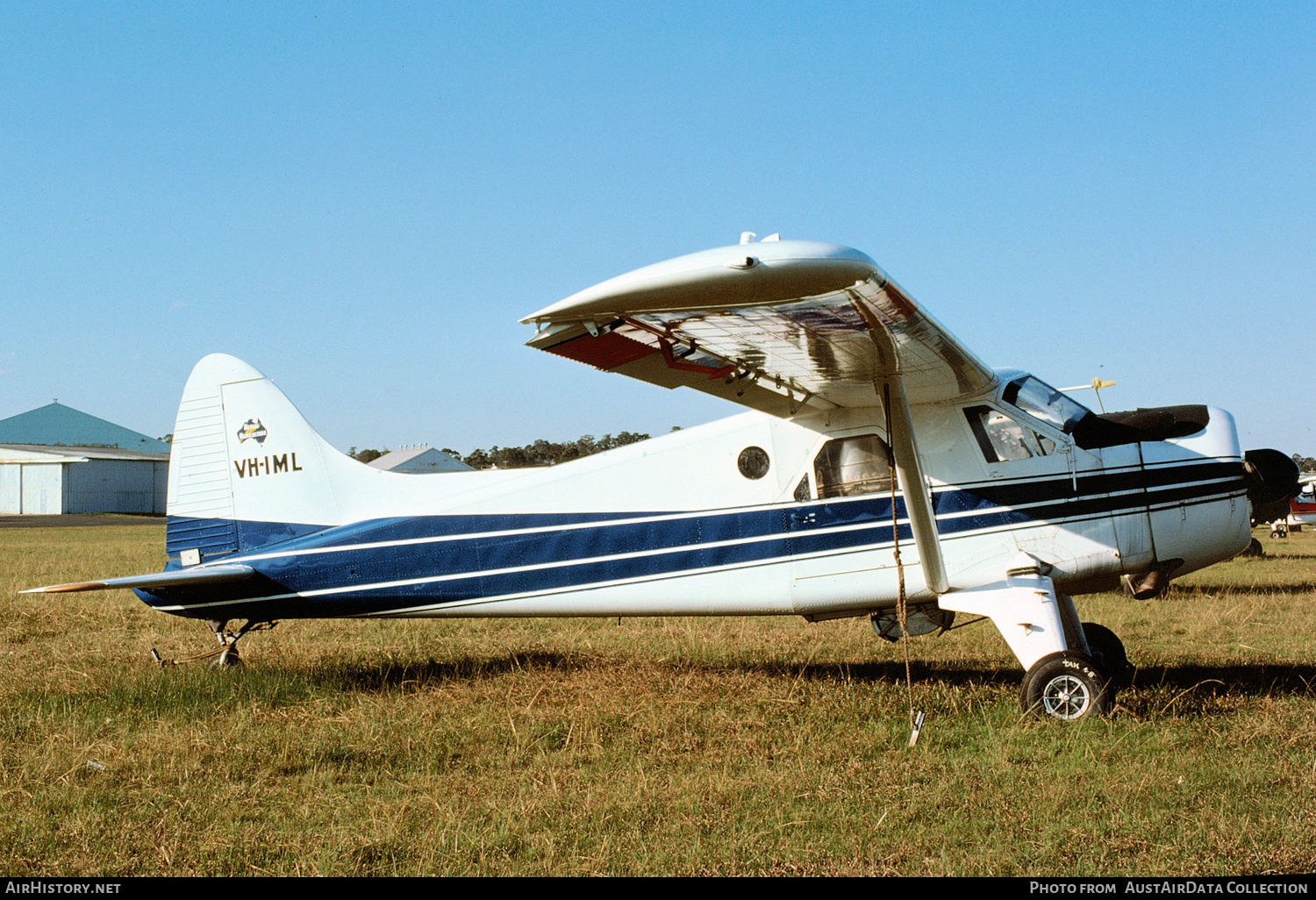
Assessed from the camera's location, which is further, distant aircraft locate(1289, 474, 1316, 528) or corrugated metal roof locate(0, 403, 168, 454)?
corrugated metal roof locate(0, 403, 168, 454)

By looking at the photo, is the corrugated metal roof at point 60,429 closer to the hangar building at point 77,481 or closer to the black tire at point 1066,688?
the hangar building at point 77,481

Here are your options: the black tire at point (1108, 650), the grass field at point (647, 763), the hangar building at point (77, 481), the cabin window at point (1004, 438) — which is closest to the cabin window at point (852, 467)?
the cabin window at point (1004, 438)

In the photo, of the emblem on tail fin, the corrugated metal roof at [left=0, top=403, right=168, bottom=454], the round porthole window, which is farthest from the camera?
the corrugated metal roof at [left=0, top=403, right=168, bottom=454]

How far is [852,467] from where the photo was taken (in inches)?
261

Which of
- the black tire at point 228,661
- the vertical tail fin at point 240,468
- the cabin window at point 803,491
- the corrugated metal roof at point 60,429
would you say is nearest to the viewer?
the cabin window at point 803,491

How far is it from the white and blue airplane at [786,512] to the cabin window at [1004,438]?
0.7 inches

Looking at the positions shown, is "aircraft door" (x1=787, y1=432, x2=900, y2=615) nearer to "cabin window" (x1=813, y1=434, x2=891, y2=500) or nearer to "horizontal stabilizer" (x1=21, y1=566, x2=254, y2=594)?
"cabin window" (x1=813, y1=434, x2=891, y2=500)

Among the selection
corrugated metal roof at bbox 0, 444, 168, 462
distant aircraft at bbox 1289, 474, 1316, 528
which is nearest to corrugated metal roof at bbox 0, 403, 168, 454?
corrugated metal roof at bbox 0, 444, 168, 462

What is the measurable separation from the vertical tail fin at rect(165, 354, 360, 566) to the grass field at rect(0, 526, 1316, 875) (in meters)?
1.09

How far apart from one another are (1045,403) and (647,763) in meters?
3.74

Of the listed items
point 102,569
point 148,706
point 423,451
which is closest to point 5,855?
point 148,706

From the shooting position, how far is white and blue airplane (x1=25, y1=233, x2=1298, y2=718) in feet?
19.7

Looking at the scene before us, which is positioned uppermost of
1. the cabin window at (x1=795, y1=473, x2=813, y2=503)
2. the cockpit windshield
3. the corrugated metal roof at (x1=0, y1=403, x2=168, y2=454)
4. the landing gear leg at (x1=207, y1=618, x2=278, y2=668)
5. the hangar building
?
the corrugated metal roof at (x1=0, y1=403, x2=168, y2=454)

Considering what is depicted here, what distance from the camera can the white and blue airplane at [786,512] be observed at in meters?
6.00
